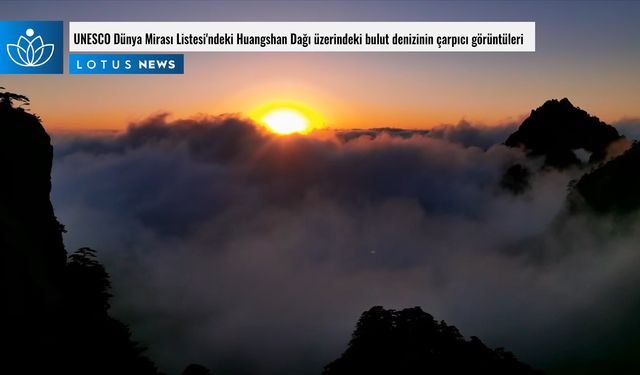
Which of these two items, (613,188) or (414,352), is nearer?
(414,352)

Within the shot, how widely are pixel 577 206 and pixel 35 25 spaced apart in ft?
364

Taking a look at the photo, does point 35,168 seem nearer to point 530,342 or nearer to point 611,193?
point 611,193

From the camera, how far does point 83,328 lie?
21.4 m

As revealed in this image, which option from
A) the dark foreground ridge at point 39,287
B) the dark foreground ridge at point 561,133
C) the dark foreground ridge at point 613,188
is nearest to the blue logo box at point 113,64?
the dark foreground ridge at point 39,287

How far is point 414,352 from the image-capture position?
21.8m

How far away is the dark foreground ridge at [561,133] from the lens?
16111 centimetres

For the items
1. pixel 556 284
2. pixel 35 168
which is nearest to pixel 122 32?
pixel 35 168

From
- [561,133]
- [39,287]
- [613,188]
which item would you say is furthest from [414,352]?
[561,133]

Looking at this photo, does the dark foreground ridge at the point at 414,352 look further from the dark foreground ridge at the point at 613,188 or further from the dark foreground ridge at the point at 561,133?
the dark foreground ridge at the point at 561,133

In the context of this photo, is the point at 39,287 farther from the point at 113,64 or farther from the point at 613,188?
the point at 613,188

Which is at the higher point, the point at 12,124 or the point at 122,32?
the point at 122,32

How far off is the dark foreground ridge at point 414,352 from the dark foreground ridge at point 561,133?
142 metres

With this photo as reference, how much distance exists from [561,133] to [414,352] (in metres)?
171

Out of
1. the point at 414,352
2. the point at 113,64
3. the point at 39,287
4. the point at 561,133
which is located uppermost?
the point at 561,133
